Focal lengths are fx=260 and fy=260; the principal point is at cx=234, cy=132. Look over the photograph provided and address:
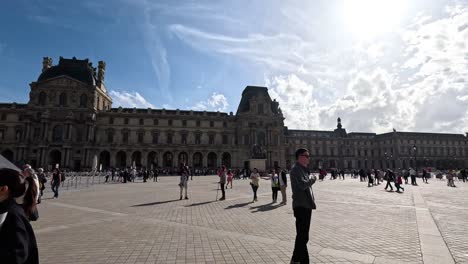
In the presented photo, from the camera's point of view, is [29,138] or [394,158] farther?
[394,158]

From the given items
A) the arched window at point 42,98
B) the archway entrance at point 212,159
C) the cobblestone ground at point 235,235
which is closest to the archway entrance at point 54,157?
the arched window at point 42,98

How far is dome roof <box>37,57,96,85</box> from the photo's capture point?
5919 centimetres

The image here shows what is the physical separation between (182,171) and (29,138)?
5783 cm

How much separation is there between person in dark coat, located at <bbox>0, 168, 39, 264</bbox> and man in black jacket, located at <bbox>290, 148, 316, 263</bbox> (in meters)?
3.53

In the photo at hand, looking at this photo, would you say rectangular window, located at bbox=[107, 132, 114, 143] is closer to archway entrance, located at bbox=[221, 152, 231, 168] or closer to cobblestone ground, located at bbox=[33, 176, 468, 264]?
archway entrance, located at bbox=[221, 152, 231, 168]

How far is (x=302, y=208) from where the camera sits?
4410 millimetres

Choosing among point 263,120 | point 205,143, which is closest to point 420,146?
point 263,120

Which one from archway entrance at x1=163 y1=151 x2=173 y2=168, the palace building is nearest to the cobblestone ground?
the palace building

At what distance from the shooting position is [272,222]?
8133mm

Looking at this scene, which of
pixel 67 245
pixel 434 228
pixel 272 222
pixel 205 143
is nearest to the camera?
pixel 67 245

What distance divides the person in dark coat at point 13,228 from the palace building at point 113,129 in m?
50.6

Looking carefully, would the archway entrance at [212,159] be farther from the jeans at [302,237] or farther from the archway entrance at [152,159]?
the jeans at [302,237]

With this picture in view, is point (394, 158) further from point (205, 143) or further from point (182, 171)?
point (182, 171)

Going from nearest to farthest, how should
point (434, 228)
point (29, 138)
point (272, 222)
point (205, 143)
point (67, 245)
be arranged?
point (67, 245), point (434, 228), point (272, 222), point (29, 138), point (205, 143)
